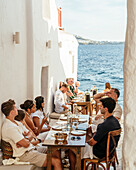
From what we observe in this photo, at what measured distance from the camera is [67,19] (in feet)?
207

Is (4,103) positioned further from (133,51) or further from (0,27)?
(133,51)

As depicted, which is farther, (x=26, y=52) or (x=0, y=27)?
(x=26, y=52)

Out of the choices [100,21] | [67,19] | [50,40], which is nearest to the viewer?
[50,40]

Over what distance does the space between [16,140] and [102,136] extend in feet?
4.45

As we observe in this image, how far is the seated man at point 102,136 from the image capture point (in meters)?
4.94

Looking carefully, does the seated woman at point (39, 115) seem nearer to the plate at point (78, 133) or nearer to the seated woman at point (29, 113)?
the seated woman at point (29, 113)

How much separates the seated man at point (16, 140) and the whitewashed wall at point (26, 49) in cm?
28

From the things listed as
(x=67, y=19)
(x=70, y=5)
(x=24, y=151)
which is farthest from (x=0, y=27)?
(x=70, y=5)

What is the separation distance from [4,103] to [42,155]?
1001mm

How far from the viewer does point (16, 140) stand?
448cm

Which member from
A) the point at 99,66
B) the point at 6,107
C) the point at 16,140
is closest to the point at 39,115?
the point at 6,107

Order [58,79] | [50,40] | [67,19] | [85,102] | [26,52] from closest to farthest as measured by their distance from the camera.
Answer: [26,52] → [50,40] → [85,102] → [58,79] → [67,19]

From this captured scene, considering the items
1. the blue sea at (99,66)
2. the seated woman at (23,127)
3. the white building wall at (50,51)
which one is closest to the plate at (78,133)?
the seated woman at (23,127)

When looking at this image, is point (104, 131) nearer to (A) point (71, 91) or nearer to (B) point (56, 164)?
(B) point (56, 164)
